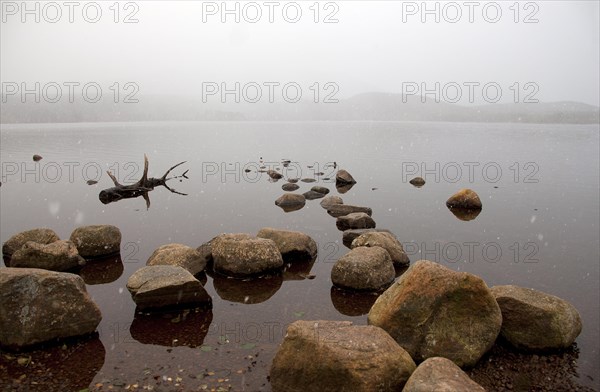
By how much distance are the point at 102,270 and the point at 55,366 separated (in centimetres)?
663

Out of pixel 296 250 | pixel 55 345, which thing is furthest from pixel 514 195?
pixel 55 345

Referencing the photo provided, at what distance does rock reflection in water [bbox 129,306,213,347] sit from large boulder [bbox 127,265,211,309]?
28 cm

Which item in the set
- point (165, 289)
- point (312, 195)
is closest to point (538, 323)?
point (165, 289)

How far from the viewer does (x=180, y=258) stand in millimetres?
14164

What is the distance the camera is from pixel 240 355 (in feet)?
32.1

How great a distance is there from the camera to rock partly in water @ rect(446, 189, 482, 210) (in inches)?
1052

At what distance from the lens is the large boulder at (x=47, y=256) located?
13.9m

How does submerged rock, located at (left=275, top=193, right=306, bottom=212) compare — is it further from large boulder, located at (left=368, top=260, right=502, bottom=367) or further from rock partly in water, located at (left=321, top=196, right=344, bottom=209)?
large boulder, located at (left=368, top=260, right=502, bottom=367)

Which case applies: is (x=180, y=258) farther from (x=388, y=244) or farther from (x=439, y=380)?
(x=439, y=380)

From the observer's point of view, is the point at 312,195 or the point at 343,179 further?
the point at 343,179

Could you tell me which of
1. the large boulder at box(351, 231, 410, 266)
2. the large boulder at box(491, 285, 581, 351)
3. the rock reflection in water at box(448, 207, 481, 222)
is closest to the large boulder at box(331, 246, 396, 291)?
the large boulder at box(351, 231, 410, 266)

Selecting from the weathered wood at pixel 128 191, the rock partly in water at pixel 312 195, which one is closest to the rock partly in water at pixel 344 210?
the rock partly in water at pixel 312 195

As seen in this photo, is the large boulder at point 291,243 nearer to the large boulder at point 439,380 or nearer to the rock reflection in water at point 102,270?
the rock reflection in water at point 102,270

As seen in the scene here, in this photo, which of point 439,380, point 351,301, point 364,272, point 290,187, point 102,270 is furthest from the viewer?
point 290,187
